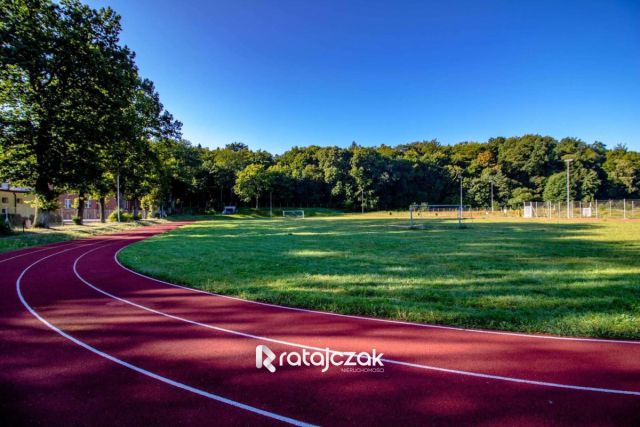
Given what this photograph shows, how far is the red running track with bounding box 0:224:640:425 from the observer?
3.43 metres

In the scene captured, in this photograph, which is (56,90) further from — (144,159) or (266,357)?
(266,357)

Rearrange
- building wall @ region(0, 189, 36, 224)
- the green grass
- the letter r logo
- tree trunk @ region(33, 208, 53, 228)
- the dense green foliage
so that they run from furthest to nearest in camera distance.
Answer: the dense green foliage → building wall @ region(0, 189, 36, 224) → tree trunk @ region(33, 208, 53, 228) → the green grass → the letter r logo

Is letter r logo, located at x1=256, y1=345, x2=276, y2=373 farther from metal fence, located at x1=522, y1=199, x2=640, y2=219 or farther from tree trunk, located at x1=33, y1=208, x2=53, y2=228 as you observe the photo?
metal fence, located at x1=522, y1=199, x2=640, y2=219

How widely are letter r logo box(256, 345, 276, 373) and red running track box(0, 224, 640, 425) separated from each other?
106mm

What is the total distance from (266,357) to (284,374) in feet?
2.02

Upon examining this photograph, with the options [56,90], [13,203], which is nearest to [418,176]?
[56,90]

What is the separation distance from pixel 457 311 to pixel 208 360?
4.93 meters

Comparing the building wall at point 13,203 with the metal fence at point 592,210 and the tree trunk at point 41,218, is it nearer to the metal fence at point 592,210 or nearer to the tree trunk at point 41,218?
the tree trunk at point 41,218

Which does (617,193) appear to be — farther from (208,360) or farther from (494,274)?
(208,360)

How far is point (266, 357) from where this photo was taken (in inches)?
187

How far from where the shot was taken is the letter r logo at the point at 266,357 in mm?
4471

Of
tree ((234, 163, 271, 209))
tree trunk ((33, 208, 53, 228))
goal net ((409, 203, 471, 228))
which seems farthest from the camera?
tree ((234, 163, 271, 209))

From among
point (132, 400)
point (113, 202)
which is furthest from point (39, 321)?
point (113, 202)

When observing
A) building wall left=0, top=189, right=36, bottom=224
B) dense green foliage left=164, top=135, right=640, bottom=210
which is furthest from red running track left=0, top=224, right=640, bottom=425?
dense green foliage left=164, top=135, right=640, bottom=210
